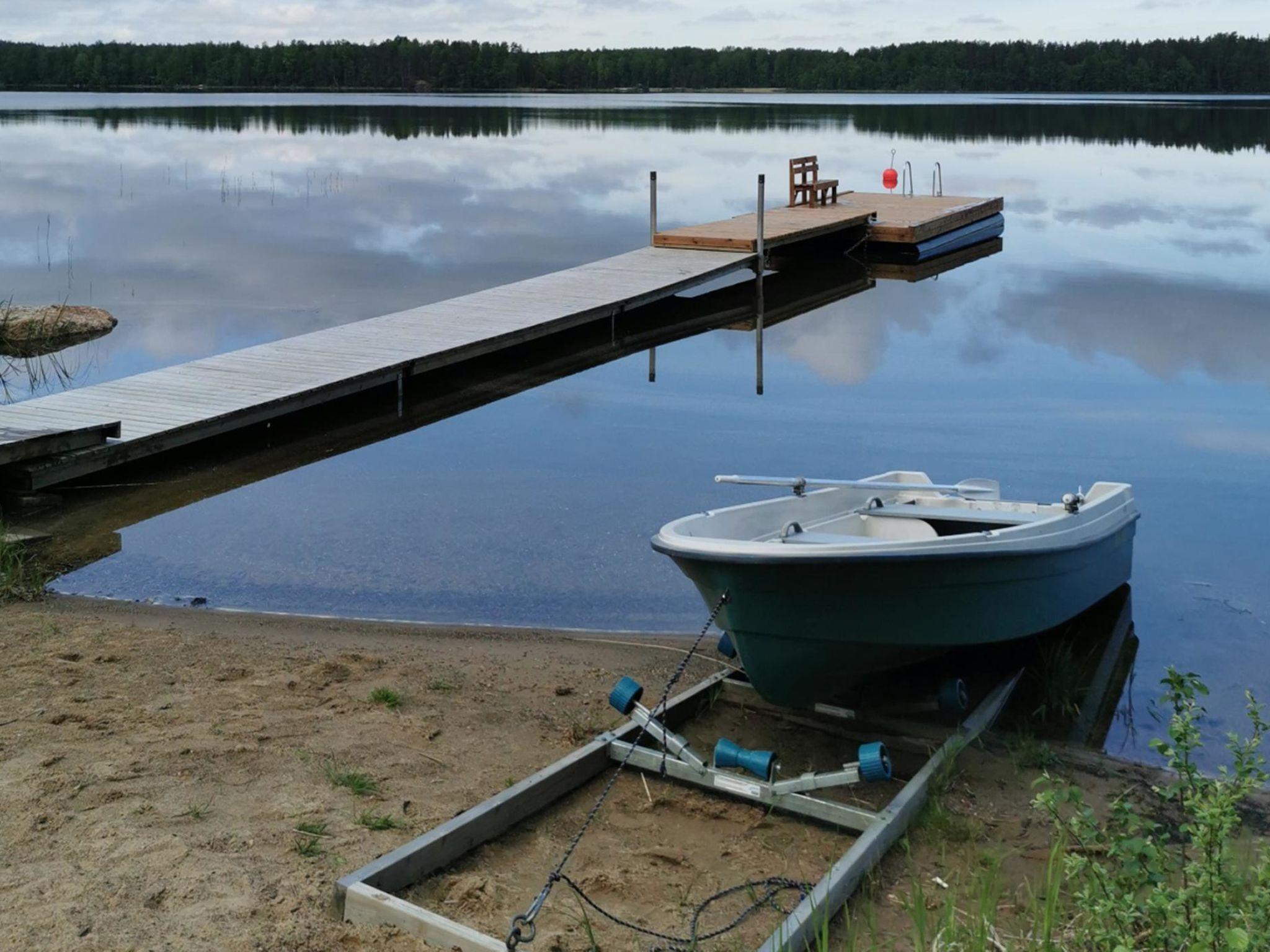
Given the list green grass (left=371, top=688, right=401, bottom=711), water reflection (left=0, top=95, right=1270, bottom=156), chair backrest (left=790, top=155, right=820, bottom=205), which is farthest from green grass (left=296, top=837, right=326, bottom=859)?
water reflection (left=0, top=95, right=1270, bottom=156)

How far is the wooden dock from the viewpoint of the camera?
1838 centimetres

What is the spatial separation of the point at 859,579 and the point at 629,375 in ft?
30.1

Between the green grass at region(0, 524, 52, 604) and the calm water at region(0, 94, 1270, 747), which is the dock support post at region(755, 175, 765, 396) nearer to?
the calm water at region(0, 94, 1270, 747)

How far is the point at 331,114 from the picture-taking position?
6475 centimetres

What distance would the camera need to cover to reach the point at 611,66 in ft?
389

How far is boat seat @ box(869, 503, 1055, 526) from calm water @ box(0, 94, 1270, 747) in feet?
3.55

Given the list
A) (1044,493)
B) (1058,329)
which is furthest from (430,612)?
(1058,329)

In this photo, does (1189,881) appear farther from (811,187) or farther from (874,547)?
(811,187)

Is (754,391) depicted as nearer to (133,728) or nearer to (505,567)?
(505,567)

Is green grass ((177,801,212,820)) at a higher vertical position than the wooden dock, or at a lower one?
lower

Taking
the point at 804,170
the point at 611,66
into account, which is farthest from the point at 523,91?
the point at 804,170

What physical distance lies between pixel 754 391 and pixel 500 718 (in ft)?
27.9

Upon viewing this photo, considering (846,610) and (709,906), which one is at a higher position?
(846,610)

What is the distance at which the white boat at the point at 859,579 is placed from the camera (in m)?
4.80
